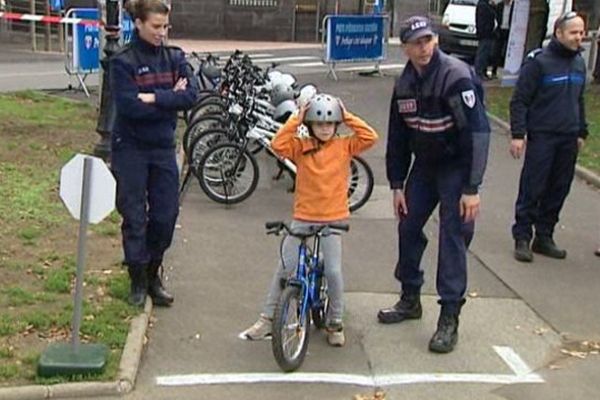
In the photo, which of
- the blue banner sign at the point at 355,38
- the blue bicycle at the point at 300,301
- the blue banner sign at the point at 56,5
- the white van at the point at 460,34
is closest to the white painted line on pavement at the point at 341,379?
the blue bicycle at the point at 300,301

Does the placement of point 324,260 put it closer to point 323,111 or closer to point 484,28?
point 323,111

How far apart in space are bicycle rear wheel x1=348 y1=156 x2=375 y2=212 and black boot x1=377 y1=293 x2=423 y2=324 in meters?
2.91

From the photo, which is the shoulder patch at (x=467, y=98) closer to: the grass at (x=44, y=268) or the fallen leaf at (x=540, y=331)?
the fallen leaf at (x=540, y=331)

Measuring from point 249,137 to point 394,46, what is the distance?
2164 cm

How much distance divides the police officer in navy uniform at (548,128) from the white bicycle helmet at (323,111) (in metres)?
2.38

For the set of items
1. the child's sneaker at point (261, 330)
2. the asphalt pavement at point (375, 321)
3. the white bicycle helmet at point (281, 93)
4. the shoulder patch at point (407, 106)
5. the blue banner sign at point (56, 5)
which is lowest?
the asphalt pavement at point (375, 321)

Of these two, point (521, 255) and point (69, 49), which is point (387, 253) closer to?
point (521, 255)

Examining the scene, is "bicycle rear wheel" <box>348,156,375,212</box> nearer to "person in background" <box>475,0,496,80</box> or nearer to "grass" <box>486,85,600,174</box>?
"grass" <box>486,85,600,174</box>

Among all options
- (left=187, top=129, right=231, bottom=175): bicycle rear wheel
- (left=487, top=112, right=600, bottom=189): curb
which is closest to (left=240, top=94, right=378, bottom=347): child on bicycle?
(left=187, top=129, right=231, bottom=175): bicycle rear wheel

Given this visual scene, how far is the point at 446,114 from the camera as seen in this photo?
5758mm

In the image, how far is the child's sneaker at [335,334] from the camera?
5.98 meters

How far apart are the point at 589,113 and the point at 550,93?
855cm

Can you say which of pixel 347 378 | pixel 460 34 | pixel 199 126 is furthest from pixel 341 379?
pixel 460 34

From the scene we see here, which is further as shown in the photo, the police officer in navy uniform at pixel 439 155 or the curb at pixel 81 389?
the police officer in navy uniform at pixel 439 155
